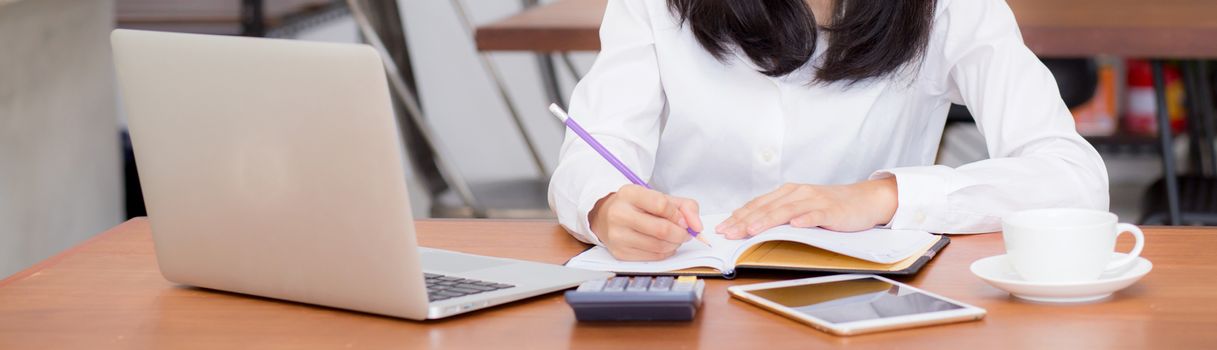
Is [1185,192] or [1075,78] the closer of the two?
[1185,192]

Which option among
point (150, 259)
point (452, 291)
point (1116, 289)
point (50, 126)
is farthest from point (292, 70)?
point (50, 126)

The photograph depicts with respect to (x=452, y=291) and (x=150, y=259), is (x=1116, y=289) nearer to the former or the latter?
(x=452, y=291)

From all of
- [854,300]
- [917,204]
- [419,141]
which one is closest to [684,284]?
[854,300]

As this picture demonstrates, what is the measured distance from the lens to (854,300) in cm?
91

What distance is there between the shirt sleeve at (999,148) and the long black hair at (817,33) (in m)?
0.06

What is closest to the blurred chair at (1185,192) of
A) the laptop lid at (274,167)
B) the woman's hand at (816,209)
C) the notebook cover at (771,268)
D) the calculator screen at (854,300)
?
the woman's hand at (816,209)

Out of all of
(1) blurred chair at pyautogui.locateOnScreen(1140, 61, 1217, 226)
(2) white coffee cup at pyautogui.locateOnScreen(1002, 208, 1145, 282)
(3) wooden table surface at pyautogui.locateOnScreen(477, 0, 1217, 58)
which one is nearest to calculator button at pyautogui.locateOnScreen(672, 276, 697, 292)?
(2) white coffee cup at pyautogui.locateOnScreen(1002, 208, 1145, 282)

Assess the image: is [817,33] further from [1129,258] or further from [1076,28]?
[1076,28]

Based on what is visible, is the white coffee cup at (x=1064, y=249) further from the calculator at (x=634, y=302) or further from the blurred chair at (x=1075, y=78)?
the blurred chair at (x=1075, y=78)

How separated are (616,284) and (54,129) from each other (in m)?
1.94

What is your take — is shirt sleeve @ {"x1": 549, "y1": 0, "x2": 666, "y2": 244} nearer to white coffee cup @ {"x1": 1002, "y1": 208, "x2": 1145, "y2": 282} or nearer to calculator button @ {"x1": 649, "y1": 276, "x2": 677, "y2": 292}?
calculator button @ {"x1": 649, "y1": 276, "x2": 677, "y2": 292}

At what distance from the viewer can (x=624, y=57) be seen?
4.82 feet

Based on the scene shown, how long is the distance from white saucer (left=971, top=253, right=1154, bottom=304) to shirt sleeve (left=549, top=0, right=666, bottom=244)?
0.46 meters

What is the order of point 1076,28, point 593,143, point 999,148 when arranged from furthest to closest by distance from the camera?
1. point 1076,28
2. point 999,148
3. point 593,143
